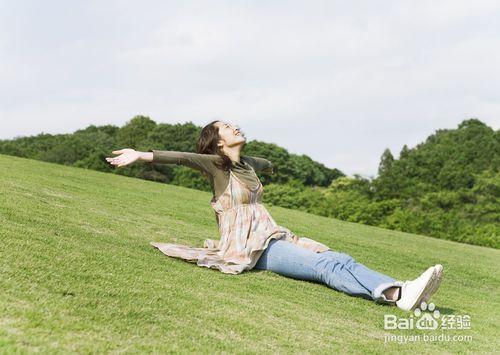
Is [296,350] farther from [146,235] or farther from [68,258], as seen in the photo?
[146,235]

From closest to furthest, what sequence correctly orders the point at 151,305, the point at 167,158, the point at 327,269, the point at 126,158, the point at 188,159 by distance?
the point at 151,305, the point at 126,158, the point at 167,158, the point at 327,269, the point at 188,159

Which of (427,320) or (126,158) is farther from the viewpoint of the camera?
(126,158)

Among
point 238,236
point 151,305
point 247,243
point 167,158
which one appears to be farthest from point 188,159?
point 151,305

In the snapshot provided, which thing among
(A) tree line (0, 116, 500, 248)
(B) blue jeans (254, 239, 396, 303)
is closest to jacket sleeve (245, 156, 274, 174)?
(B) blue jeans (254, 239, 396, 303)

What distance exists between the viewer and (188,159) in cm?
561

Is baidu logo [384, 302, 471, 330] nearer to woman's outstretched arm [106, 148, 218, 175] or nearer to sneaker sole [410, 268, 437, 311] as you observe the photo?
sneaker sole [410, 268, 437, 311]

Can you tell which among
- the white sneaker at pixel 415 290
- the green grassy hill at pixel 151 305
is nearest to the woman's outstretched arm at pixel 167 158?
the green grassy hill at pixel 151 305

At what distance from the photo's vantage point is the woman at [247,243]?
517cm

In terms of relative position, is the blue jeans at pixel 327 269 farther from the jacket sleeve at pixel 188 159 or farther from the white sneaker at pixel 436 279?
the jacket sleeve at pixel 188 159

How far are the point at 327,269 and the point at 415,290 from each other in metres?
0.87

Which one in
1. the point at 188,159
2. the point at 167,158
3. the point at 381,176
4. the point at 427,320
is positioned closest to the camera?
the point at 427,320

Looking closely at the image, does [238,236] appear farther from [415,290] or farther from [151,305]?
[151,305]

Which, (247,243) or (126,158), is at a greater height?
(126,158)

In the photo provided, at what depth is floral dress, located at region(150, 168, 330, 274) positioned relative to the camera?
223 inches
